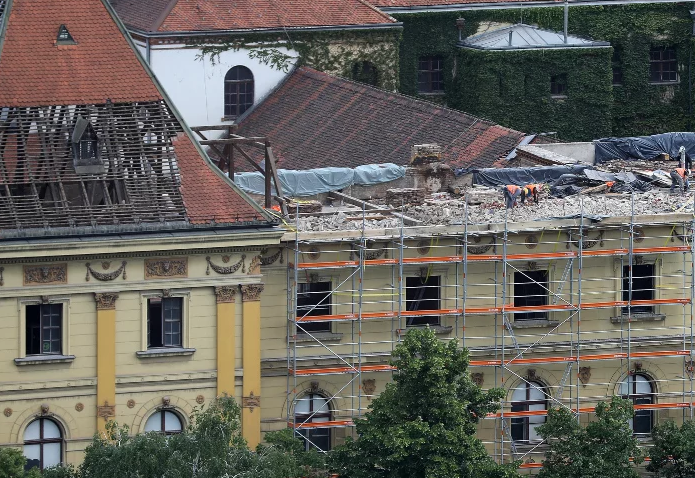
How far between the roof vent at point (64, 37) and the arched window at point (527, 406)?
19.0 meters

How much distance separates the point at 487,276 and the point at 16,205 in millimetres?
16101

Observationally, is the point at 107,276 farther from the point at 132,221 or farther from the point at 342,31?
the point at 342,31

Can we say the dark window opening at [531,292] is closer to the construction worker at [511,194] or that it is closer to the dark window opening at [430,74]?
the construction worker at [511,194]

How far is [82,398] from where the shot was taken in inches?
3206

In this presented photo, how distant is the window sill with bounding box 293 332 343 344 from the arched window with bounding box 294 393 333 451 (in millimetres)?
1914

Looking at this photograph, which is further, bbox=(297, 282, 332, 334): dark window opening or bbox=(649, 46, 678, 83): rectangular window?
bbox=(649, 46, 678, 83): rectangular window

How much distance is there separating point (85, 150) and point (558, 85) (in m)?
41.7

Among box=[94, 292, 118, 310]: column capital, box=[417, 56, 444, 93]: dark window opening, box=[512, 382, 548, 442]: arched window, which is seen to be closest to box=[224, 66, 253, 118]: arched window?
box=[417, 56, 444, 93]: dark window opening

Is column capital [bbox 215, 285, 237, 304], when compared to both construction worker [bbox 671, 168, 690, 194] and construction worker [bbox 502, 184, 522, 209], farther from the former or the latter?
construction worker [bbox 671, 168, 690, 194]

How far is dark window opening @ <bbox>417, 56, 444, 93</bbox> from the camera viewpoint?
122375 mm

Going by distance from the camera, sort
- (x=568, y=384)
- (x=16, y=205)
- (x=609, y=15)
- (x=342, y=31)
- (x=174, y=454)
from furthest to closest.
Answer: (x=609, y=15), (x=342, y=31), (x=568, y=384), (x=16, y=205), (x=174, y=454)

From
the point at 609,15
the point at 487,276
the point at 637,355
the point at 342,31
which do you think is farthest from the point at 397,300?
the point at 609,15

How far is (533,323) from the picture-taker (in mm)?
86188

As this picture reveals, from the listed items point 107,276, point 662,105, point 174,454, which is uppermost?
point 662,105
